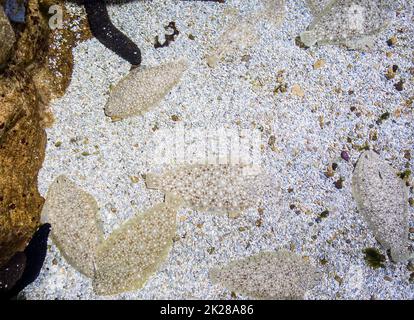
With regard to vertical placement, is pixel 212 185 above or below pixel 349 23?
below

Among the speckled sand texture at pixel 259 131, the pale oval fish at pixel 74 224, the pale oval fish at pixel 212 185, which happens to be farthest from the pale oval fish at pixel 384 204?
the pale oval fish at pixel 74 224

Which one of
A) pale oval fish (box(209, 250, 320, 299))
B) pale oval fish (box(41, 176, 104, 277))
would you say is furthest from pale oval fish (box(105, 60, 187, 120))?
pale oval fish (box(209, 250, 320, 299))

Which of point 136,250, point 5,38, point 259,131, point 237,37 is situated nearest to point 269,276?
point 136,250

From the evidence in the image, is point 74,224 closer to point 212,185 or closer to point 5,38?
point 212,185

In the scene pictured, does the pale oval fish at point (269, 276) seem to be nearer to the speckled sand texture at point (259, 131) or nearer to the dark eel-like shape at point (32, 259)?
the speckled sand texture at point (259, 131)

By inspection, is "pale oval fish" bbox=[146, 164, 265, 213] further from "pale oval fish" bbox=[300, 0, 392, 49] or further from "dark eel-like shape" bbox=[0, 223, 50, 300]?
"pale oval fish" bbox=[300, 0, 392, 49]
